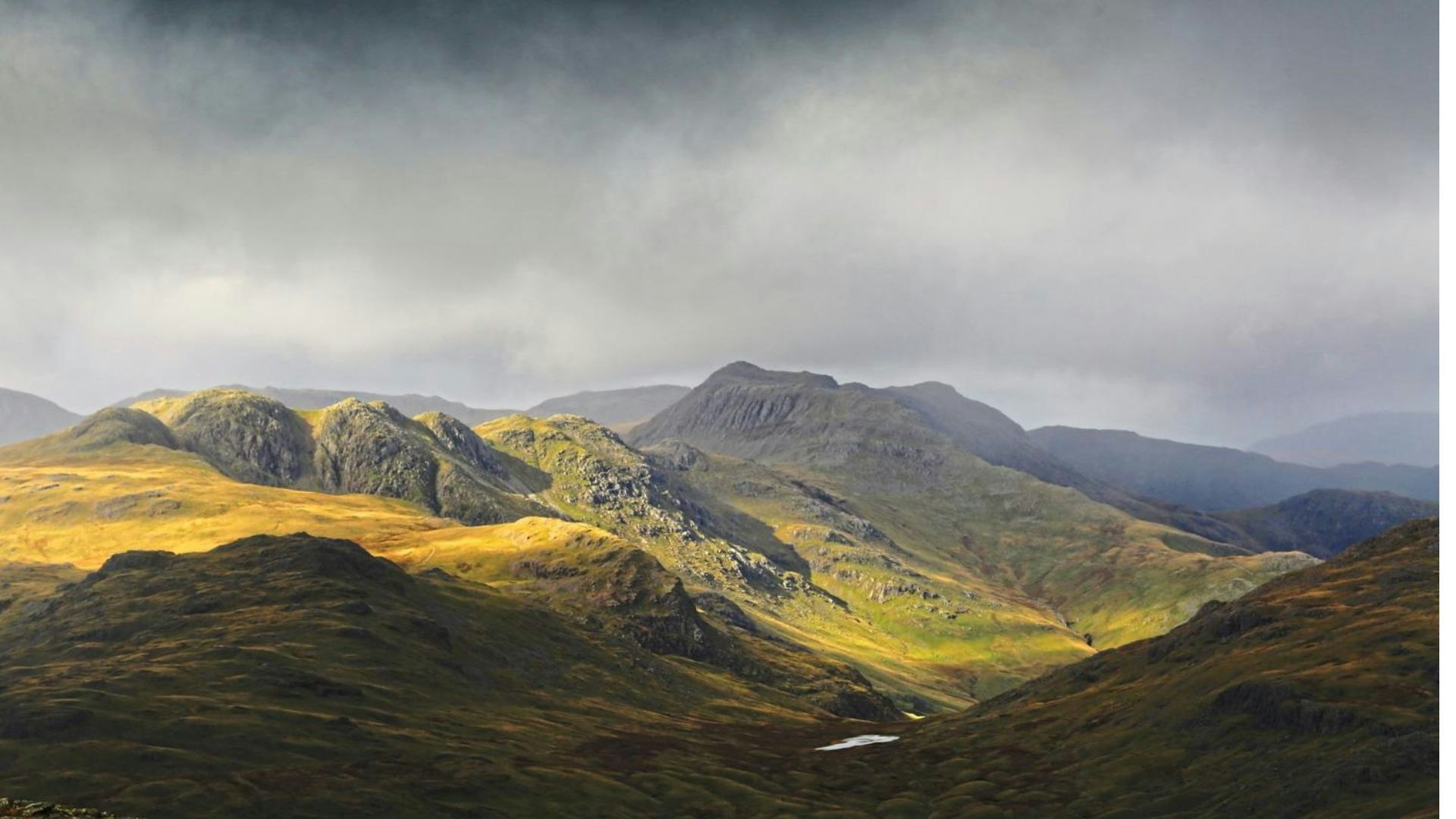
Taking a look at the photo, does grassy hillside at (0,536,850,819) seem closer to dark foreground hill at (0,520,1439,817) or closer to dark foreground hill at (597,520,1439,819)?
dark foreground hill at (0,520,1439,817)

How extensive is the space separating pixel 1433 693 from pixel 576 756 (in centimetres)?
13999

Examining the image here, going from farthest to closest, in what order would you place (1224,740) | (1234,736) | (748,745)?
(748,745) < (1224,740) < (1234,736)

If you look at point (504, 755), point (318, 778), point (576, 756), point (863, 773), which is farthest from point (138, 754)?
point (863, 773)

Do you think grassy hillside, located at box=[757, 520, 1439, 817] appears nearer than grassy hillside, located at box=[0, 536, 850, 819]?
Yes

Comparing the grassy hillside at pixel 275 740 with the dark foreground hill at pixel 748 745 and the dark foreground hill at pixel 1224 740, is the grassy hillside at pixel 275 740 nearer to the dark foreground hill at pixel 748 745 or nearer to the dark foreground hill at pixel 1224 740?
the dark foreground hill at pixel 748 745

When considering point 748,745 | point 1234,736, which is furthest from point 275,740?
point 1234,736

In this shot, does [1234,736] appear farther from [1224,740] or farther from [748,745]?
[748,745]

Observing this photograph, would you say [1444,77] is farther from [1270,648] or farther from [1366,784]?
[1270,648]

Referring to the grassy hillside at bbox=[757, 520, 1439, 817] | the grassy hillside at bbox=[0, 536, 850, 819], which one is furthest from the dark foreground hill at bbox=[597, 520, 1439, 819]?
the grassy hillside at bbox=[0, 536, 850, 819]

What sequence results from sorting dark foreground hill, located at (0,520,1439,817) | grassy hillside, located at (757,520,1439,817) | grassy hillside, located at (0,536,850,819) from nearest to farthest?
1. grassy hillside, located at (757,520,1439,817)
2. dark foreground hill, located at (0,520,1439,817)
3. grassy hillside, located at (0,536,850,819)

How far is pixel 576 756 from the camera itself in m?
170

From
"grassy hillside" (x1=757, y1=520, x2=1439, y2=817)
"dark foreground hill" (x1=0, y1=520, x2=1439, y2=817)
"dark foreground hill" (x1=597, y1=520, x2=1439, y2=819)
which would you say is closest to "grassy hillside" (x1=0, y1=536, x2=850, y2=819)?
"dark foreground hill" (x1=0, y1=520, x2=1439, y2=817)

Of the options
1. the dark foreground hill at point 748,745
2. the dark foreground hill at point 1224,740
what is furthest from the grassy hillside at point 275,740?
the dark foreground hill at point 1224,740

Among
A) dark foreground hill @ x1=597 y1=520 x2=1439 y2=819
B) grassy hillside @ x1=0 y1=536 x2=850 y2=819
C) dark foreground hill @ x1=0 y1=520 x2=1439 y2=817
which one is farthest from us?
grassy hillside @ x1=0 y1=536 x2=850 y2=819
